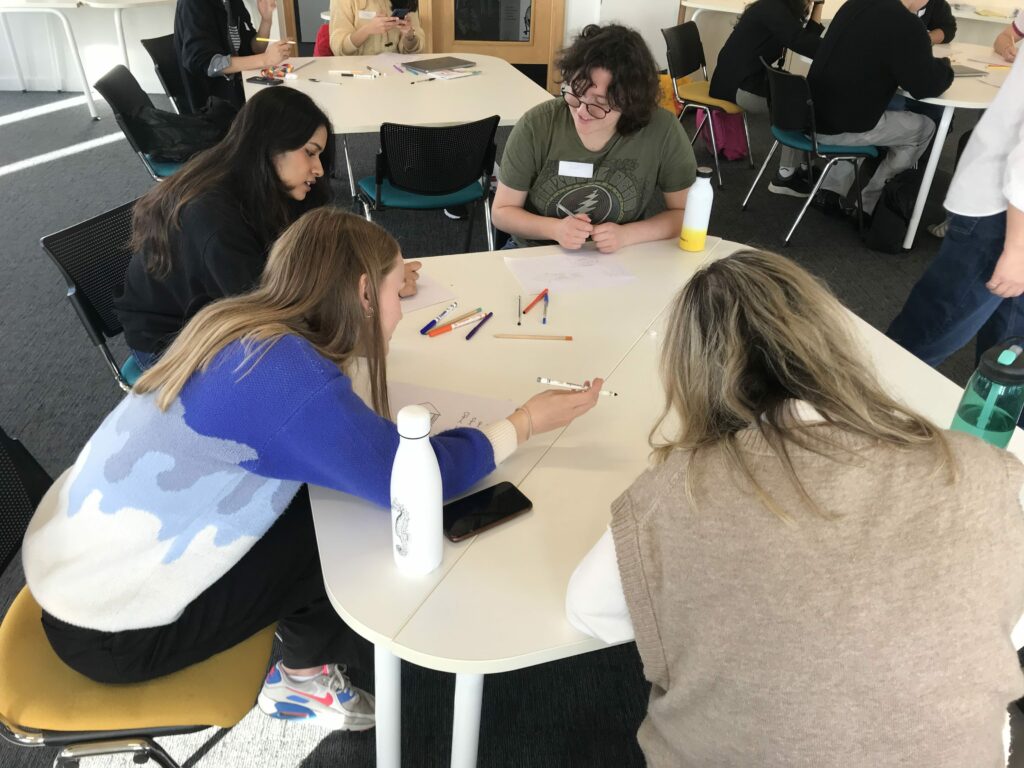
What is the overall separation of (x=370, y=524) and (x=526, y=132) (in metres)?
1.38

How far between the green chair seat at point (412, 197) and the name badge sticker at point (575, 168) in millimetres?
944

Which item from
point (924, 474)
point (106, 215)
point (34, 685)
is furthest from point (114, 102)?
point (924, 474)

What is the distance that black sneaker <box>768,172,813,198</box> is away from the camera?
4.47 metres

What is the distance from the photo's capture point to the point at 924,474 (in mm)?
784

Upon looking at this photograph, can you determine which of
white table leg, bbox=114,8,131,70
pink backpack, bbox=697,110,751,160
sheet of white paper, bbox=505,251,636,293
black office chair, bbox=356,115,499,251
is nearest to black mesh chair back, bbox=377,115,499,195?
black office chair, bbox=356,115,499,251

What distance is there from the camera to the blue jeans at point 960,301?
1932 mm

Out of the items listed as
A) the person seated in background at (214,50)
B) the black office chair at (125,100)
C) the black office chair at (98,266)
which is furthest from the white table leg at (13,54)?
the black office chair at (98,266)

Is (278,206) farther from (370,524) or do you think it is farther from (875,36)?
(875,36)

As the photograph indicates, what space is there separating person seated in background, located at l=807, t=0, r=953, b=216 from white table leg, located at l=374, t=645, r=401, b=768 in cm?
332

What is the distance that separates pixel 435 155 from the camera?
2.79 m

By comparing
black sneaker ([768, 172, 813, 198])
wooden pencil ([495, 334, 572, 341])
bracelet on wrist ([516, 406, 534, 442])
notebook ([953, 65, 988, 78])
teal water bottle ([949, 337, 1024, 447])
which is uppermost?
notebook ([953, 65, 988, 78])

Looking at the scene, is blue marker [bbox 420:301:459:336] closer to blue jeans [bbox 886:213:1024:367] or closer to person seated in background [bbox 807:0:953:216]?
blue jeans [bbox 886:213:1024:367]

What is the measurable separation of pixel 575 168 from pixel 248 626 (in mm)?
1471

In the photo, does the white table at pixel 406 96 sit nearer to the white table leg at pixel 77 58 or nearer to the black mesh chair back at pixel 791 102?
the black mesh chair back at pixel 791 102
